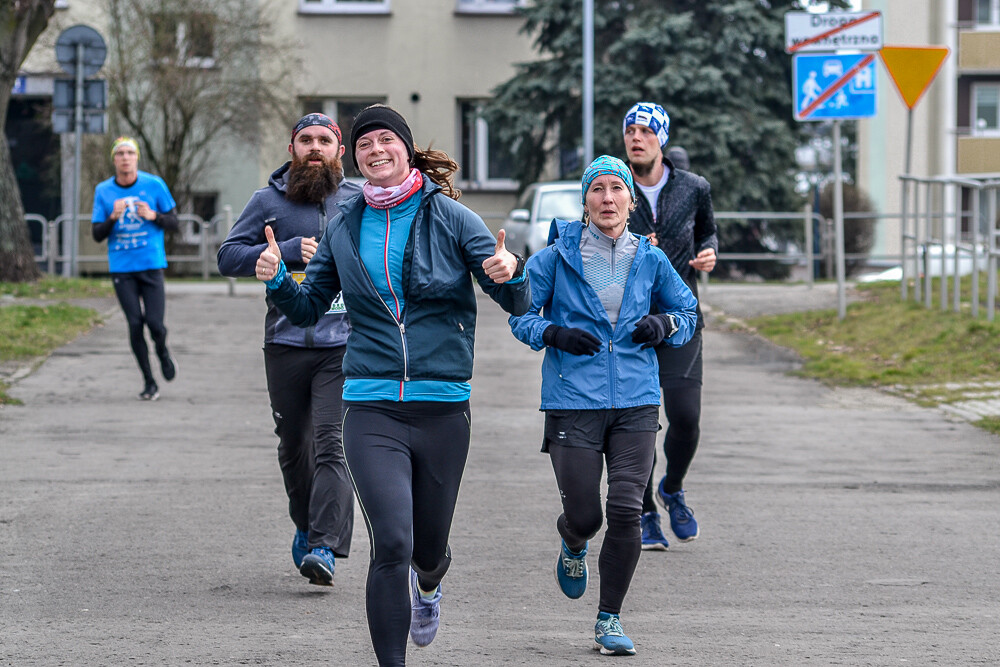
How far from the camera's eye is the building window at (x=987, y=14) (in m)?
42.0

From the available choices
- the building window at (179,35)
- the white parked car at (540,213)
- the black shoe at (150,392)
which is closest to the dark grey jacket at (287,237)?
the black shoe at (150,392)

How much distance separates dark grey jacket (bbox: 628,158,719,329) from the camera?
720cm

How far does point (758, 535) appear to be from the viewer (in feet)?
24.8

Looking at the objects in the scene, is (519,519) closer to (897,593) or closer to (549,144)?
(897,593)

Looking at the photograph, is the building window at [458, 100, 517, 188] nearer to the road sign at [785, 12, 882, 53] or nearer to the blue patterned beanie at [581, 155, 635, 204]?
the road sign at [785, 12, 882, 53]

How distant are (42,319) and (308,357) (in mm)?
10961

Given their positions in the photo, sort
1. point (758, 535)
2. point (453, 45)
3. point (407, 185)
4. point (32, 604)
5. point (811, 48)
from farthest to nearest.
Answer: point (453, 45)
point (811, 48)
point (758, 535)
point (32, 604)
point (407, 185)

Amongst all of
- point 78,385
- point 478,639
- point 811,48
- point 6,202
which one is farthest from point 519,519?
point 6,202

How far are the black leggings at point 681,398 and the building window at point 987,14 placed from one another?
3768cm

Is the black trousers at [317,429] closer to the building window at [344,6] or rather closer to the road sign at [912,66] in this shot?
the road sign at [912,66]

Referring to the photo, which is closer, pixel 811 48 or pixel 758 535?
pixel 758 535

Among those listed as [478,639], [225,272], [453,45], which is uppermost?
[453,45]

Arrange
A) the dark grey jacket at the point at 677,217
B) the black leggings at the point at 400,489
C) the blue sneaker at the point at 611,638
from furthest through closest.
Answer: the dark grey jacket at the point at 677,217 < the blue sneaker at the point at 611,638 < the black leggings at the point at 400,489

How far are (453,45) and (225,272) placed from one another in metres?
27.8
